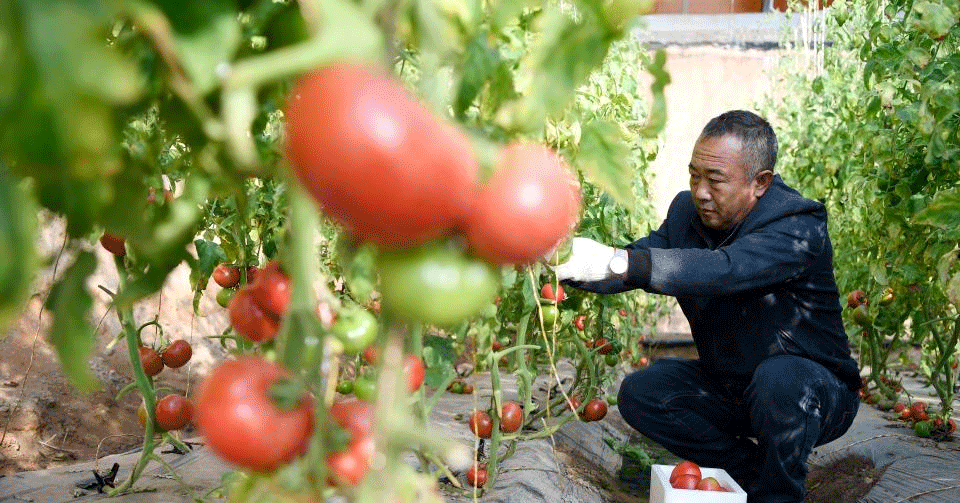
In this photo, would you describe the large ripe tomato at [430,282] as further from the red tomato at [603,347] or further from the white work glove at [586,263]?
the red tomato at [603,347]

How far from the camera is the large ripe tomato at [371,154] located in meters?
0.46

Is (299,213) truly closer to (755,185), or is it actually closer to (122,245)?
(122,245)

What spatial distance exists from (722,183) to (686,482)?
2.76 ft

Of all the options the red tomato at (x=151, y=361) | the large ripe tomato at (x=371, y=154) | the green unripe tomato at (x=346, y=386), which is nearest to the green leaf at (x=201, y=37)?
the large ripe tomato at (x=371, y=154)

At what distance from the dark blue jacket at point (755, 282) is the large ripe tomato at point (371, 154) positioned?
5.26 feet

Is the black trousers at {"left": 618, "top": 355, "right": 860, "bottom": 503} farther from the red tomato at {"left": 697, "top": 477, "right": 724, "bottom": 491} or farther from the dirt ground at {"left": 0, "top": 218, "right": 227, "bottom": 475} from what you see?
the dirt ground at {"left": 0, "top": 218, "right": 227, "bottom": 475}

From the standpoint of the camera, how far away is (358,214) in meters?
0.49

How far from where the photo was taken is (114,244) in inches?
59.2

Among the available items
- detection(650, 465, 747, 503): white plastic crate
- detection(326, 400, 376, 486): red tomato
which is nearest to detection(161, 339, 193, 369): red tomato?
detection(650, 465, 747, 503): white plastic crate

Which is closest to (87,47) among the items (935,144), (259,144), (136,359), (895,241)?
(259,144)

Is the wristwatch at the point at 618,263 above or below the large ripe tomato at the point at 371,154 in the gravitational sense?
below

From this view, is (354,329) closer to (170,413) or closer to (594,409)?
(170,413)

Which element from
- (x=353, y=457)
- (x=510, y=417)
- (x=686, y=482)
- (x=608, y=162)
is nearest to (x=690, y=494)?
(x=686, y=482)

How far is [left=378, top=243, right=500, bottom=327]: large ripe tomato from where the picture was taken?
544 millimetres
